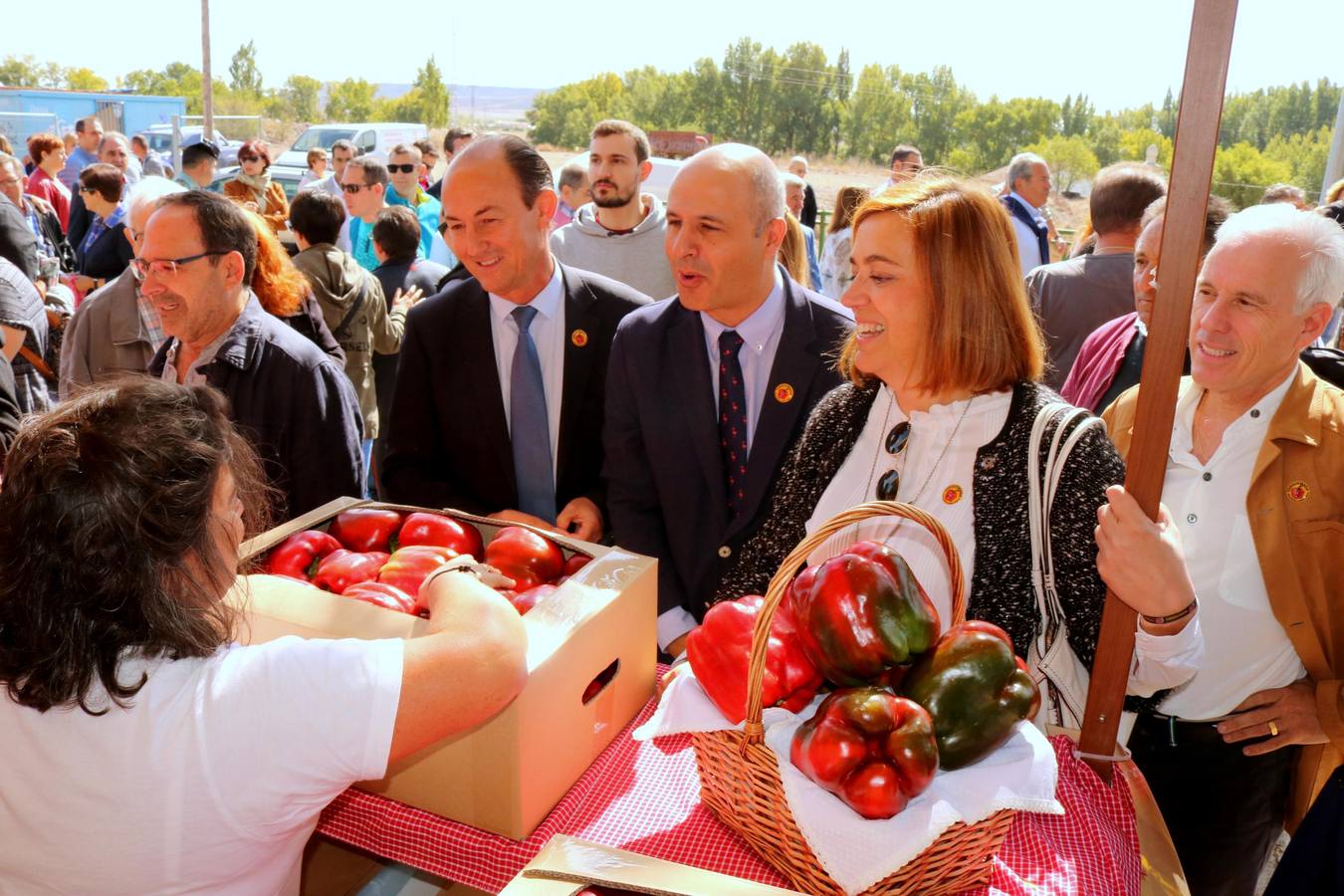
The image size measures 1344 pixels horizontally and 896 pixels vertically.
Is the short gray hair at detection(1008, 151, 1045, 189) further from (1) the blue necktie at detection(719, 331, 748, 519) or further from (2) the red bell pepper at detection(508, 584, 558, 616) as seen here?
(2) the red bell pepper at detection(508, 584, 558, 616)

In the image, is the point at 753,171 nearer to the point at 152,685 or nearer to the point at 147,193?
the point at 152,685

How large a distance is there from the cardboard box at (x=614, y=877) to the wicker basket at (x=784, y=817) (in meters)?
0.07

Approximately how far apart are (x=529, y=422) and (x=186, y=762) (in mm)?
1592

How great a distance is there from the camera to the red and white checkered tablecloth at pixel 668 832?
4.00 feet

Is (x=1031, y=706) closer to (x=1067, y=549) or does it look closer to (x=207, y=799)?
(x=1067, y=549)

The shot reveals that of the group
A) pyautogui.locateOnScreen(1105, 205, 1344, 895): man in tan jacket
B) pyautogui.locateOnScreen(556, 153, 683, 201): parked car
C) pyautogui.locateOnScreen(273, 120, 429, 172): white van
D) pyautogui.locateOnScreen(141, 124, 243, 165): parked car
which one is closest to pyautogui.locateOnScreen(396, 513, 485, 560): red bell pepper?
pyautogui.locateOnScreen(1105, 205, 1344, 895): man in tan jacket

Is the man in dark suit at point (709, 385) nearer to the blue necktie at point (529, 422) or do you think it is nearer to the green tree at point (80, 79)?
the blue necktie at point (529, 422)

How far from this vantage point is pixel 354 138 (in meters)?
16.3

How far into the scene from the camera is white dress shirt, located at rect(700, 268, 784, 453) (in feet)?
8.00

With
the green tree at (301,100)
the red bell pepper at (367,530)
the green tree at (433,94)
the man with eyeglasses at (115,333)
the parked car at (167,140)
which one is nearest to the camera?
the red bell pepper at (367,530)

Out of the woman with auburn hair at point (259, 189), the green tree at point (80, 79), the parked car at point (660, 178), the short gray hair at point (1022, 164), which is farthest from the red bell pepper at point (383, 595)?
the green tree at point (80, 79)

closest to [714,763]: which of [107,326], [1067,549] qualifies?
[1067,549]

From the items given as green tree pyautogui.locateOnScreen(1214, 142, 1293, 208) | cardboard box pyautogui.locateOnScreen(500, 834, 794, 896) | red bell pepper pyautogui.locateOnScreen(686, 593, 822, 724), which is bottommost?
cardboard box pyautogui.locateOnScreen(500, 834, 794, 896)

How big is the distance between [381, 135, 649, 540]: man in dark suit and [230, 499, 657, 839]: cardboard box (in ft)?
3.47
